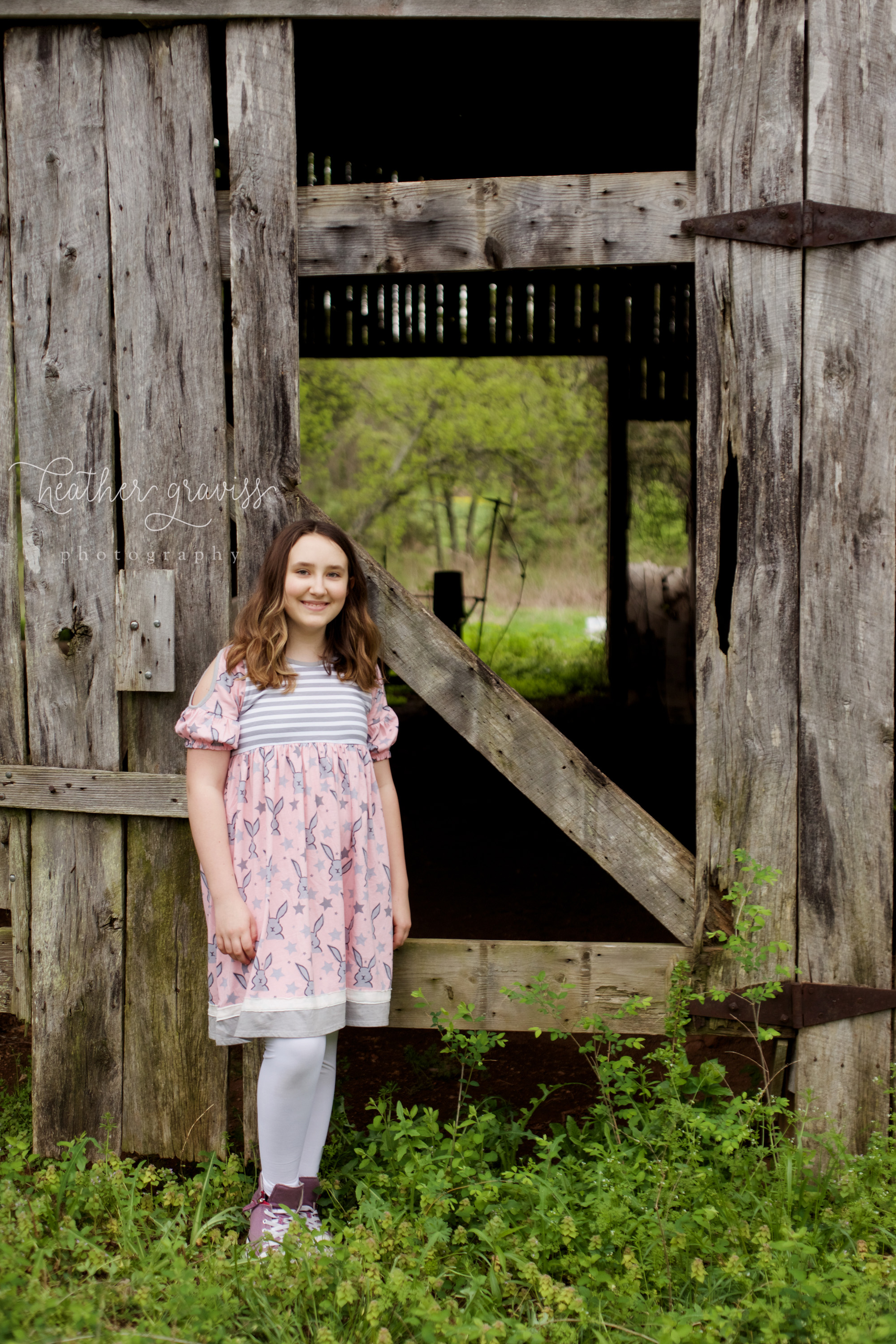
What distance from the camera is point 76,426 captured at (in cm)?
283

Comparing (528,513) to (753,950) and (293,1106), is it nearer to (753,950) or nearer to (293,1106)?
(753,950)

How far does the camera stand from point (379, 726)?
2.71m

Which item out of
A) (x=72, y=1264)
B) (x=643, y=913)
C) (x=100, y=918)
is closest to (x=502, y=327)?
(x=643, y=913)

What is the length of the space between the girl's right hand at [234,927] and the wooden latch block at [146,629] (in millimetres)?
671

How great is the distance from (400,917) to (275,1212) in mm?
741

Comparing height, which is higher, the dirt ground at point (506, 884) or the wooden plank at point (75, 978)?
the wooden plank at point (75, 978)

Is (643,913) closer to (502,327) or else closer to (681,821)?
(681,821)

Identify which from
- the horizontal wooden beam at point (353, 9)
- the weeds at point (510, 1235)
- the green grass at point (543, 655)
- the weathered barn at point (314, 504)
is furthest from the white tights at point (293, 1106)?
the green grass at point (543, 655)

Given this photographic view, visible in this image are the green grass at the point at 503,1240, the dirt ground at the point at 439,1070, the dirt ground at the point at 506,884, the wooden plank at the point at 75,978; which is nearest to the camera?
the green grass at the point at 503,1240

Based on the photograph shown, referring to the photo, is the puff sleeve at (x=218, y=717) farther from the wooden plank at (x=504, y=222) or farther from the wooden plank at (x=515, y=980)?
the wooden plank at (x=504, y=222)

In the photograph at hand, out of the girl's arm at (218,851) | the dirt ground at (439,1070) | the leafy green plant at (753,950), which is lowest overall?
the dirt ground at (439,1070)

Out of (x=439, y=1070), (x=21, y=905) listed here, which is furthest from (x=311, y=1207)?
(x=21, y=905)

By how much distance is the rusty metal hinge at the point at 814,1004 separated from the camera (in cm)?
272

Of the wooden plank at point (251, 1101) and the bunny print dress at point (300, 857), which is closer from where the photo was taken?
the bunny print dress at point (300, 857)
